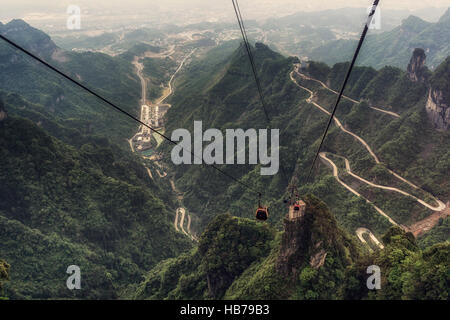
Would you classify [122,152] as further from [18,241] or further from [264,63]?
[264,63]

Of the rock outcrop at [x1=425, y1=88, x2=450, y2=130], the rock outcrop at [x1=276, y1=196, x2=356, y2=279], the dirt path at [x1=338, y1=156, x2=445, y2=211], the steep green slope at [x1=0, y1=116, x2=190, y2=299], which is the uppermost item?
the rock outcrop at [x1=425, y1=88, x2=450, y2=130]

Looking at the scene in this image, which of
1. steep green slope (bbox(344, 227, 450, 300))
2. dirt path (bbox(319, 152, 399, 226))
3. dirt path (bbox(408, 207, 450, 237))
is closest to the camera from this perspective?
steep green slope (bbox(344, 227, 450, 300))

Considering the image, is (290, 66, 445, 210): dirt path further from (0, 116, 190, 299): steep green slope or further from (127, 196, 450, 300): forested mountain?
(0, 116, 190, 299): steep green slope

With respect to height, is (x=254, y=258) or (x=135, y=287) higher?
(x=254, y=258)

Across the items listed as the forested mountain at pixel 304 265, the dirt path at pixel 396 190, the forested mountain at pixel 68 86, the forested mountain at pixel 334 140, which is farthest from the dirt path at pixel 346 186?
the forested mountain at pixel 68 86

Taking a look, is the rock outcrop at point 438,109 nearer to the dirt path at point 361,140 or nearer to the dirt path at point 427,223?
the dirt path at point 361,140

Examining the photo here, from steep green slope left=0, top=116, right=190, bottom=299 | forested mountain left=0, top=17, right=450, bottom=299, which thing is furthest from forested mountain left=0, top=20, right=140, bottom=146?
steep green slope left=0, top=116, right=190, bottom=299

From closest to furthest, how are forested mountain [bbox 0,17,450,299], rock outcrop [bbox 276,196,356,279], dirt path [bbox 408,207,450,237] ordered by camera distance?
rock outcrop [bbox 276,196,356,279], forested mountain [bbox 0,17,450,299], dirt path [bbox 408,207,450,237]
